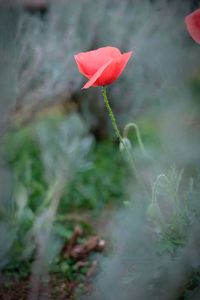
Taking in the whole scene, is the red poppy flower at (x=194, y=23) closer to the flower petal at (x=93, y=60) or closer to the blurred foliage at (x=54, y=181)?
the flower petal at (x=93, y=60)

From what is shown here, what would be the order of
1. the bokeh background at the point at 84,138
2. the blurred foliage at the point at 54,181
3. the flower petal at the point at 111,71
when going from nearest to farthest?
the flower petal at the point at 111,71 < the bokeh background at the point at 84,138 < the blurred foliage at the point at 54,181

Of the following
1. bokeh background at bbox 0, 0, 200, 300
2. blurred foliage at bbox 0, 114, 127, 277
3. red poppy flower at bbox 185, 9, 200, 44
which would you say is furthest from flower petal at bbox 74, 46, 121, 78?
blurred foliage at bbox 0, 114, 127, 277

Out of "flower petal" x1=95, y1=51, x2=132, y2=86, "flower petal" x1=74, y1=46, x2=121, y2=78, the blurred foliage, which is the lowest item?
the blurred foliage

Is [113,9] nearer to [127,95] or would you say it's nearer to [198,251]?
[127,95]

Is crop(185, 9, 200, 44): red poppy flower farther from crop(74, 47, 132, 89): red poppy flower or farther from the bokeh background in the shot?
the bokeh background

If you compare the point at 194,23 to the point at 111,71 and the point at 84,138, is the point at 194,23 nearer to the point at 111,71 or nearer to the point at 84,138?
the point at 111,71

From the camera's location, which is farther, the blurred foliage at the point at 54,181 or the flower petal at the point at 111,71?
the blurred foliage at the point at 54,181

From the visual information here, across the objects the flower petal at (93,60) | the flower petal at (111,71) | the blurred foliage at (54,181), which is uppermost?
the flower petal at (93,60)

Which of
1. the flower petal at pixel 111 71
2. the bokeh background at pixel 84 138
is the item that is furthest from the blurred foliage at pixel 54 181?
the flower petal at pixel 111 71
